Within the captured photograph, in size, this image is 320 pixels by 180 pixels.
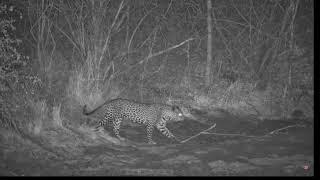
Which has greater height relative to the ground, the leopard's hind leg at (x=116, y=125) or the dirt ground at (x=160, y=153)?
the leopard's hind leg at (x=116, y=125)

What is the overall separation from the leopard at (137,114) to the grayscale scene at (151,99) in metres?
0.03

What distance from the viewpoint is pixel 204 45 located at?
20797 mm

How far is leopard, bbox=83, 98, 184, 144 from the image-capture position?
13.2 metres

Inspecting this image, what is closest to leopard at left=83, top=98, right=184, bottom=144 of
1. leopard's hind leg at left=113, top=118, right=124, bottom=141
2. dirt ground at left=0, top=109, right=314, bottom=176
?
leopard's hind leg at left=113, top=118, right=124, bottom=141

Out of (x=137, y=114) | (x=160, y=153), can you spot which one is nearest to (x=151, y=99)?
(x=137, y=114)

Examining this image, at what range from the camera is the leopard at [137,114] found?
1318cm

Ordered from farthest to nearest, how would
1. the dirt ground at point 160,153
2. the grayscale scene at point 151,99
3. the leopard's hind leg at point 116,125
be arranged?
1. the leopard's hind leg at point 116,125
2. the grayscale scene at point 151,99
3. the dirt ground at point 160,153

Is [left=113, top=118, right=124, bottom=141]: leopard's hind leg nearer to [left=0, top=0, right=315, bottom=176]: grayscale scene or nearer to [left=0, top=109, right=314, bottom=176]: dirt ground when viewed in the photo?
[left=0, top=0, right=315, bottom=176]: grayscale scene

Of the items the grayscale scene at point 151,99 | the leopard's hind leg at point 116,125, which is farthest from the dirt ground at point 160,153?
the leopard's hind leg at point 116,125

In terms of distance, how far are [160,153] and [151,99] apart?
473 centimetres

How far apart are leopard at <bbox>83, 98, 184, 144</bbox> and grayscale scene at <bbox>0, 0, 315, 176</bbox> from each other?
0.03 metres

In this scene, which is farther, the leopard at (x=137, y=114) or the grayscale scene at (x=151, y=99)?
the leopard at (x=137, y=114)

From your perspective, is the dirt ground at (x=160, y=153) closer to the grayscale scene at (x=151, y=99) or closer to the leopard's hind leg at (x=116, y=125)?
the grayscale scene at (x=151, y=99)

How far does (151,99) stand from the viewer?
16469 mm
